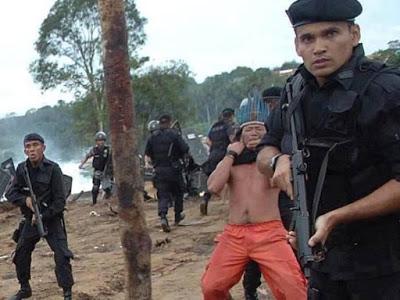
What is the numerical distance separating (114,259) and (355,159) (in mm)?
7796

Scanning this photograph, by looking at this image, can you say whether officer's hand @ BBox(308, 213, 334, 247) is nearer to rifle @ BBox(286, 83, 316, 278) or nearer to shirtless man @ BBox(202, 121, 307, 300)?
rifle @ BBox(286, 83, 316, 278)

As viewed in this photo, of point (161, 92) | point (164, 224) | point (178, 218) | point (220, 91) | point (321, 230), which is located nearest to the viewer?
point (321, 230)

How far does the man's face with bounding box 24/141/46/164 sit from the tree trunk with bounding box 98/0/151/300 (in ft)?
8.33

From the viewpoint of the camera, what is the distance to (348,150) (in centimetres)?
242

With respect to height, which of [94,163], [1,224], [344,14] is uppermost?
[344,14]

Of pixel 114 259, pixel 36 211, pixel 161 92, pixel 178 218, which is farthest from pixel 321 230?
pixel 161 92

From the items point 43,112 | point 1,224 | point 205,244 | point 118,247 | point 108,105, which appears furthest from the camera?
point 43,112

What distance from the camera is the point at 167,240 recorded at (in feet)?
35.6

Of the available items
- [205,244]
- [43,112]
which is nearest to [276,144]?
[205,244]

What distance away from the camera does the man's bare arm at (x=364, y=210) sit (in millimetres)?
2355

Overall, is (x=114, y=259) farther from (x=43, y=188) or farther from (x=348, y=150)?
(x=348, y=150)

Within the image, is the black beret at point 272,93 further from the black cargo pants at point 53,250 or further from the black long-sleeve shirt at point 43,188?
the black cargo pants at point 53,250

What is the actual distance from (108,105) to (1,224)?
39.5 feet

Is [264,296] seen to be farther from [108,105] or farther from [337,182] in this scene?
[337,182]
